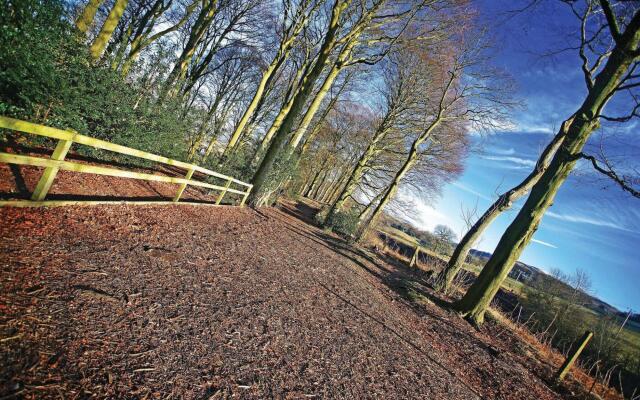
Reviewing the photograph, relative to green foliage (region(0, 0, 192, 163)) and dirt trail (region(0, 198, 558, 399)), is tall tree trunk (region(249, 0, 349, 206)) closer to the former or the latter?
green foliage (region(0, 0, 192, 163))

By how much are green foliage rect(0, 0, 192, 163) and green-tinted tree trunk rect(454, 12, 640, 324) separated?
1059cm

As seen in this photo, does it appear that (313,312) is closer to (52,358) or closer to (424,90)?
(52,358)

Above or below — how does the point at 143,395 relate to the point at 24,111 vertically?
below

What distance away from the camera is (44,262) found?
2.86m

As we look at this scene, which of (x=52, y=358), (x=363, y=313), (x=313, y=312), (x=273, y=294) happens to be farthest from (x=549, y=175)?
(x=52, y=358)

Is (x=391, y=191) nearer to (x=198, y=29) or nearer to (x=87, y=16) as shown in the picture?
(x=198, y=29)

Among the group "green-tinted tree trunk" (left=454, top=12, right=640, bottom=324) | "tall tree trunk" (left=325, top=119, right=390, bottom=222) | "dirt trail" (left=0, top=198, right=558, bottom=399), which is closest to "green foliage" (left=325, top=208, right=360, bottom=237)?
"tall tree trunk" (left=325, top=119, right=390, bottom=222)

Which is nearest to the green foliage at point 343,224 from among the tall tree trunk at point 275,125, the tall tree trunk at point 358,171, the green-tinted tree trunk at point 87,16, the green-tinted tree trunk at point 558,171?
the tall tree trunk at point 358,171

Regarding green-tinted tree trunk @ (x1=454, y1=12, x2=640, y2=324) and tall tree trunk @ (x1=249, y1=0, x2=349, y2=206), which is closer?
green-tinted tree trunk @ (x1=454, y1=12, x2=640, y2=324)

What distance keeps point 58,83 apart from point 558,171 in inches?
460

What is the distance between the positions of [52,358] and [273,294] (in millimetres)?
2944

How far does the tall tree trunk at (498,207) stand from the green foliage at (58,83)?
11078 mm

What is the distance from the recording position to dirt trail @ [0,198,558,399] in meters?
2.18

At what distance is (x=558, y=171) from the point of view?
733 centimetres
